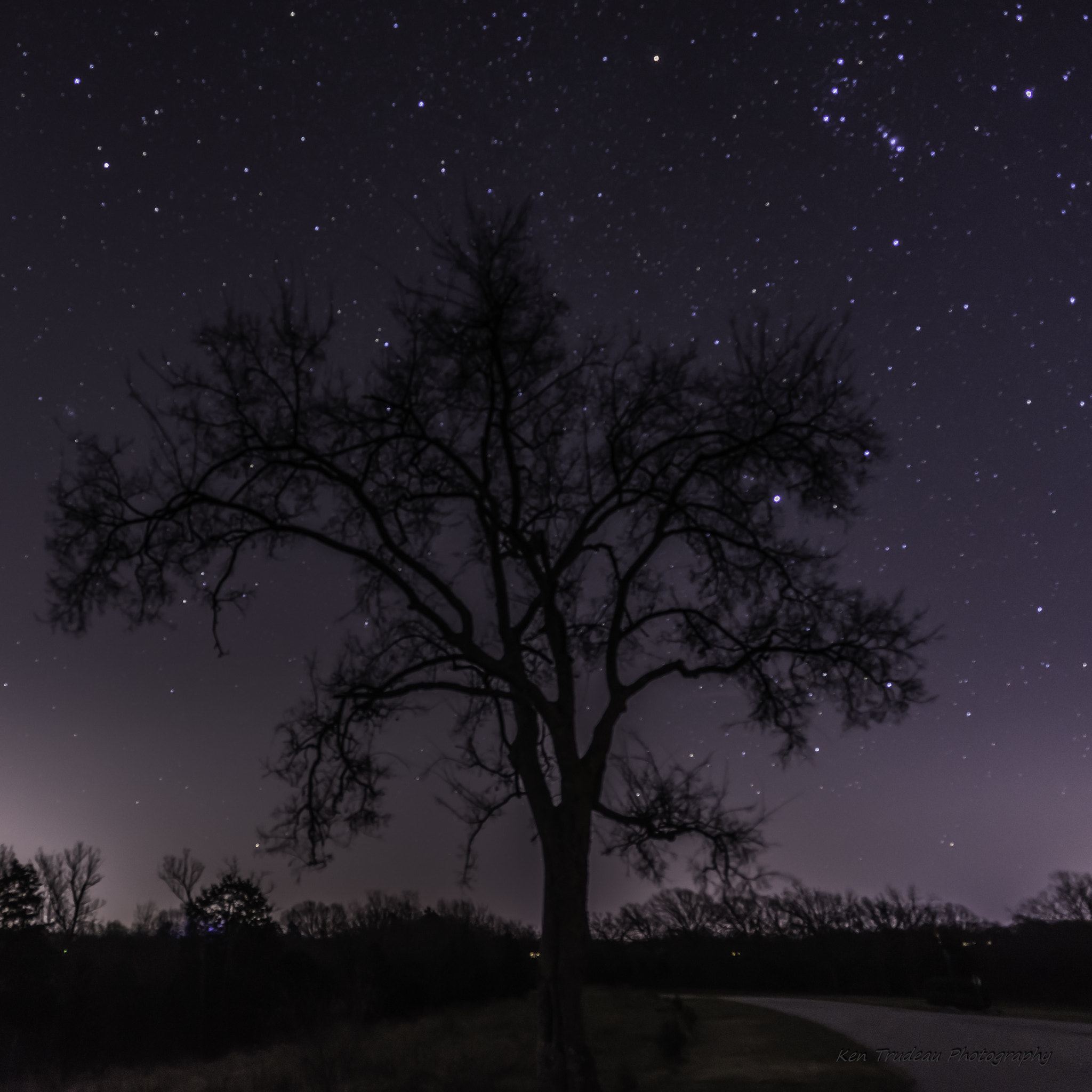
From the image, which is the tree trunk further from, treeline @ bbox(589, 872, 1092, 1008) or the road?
treeline @ bbox(589, 872, 1092, 1008)

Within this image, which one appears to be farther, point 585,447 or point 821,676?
point 585,447

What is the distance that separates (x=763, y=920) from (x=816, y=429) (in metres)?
6.84

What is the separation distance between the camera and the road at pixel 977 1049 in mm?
11242

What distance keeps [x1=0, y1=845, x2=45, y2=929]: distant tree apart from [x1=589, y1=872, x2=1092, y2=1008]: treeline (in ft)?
75.8

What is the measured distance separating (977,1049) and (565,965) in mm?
11155

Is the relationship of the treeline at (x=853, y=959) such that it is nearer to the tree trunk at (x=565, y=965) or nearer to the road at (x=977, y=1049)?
the road at (x=977, y=1049)

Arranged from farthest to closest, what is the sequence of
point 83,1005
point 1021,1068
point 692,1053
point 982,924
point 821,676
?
point 982,924, point 83,1005, point 692,1053, point 1021,1068, point 821,676

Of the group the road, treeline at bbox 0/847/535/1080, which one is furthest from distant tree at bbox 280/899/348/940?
the road

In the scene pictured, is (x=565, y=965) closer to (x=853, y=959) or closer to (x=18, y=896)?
(x=18, y=896)

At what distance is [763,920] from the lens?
10.9 metres

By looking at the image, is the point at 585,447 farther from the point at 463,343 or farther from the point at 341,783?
the point at 341,783

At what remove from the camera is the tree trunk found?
325 inches

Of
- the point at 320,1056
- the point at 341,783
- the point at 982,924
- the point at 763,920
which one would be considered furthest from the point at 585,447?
the point at 982,924

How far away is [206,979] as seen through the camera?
91.8ft
